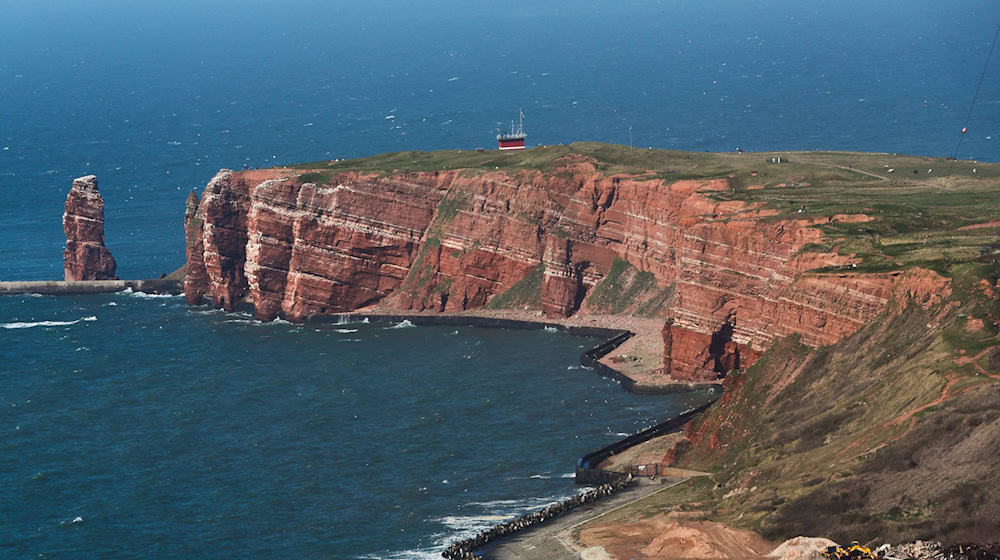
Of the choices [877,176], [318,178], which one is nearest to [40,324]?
[318,178]

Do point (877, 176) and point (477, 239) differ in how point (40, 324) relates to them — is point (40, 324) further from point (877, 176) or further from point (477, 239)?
point (877, 176)

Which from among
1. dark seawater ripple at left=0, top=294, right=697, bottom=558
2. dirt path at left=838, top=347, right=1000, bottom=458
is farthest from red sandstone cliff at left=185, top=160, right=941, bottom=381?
dirt path at left=838, top=347, right=1000, bottom=458

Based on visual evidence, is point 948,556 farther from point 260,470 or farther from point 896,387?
point 260,470

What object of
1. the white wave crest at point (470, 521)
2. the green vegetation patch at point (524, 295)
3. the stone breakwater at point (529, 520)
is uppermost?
the green vegetation patch at point (524, 295)

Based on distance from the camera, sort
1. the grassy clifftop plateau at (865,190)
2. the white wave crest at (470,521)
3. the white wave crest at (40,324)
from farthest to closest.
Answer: the white wave crest at (40,324) → the grassy clifftop plateau at (865,190) → the white wave crest at (470,521)

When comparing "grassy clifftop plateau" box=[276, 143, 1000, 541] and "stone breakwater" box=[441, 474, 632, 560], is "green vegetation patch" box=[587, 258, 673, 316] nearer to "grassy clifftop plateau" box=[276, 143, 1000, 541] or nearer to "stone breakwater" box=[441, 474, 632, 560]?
"grassy clifftop plateau" box=[276, 143, 1000, 541]

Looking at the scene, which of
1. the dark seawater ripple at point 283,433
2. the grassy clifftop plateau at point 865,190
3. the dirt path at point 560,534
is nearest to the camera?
the dirt path at point 560,534

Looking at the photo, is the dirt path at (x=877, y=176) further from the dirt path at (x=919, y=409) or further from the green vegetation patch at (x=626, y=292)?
the dirt path at (x=919, y=409)

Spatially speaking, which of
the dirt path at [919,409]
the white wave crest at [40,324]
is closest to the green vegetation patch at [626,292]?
the white wave crest at [40,324]
